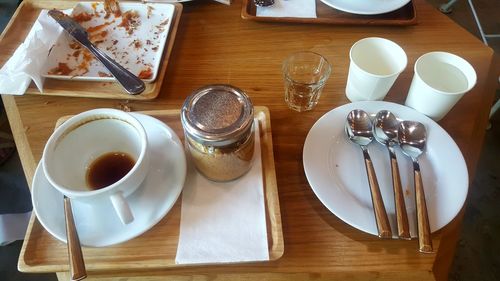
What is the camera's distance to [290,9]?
994mm

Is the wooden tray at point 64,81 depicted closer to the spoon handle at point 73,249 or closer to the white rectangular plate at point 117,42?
the white rectangular plate at point 117,42

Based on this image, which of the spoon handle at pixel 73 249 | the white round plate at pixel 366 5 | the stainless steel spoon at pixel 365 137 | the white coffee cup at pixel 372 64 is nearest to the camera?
the spoon handle at pixel 73 249

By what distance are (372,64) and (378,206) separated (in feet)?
1.11

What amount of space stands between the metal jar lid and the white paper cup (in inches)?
14.2

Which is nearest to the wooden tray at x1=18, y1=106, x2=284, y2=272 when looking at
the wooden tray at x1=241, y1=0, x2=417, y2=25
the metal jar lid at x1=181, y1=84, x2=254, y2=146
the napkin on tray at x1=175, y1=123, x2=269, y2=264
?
the napkin on tray at x1=175, y1=123, x2=269, y2=264

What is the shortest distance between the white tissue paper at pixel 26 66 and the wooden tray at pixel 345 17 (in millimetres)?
471

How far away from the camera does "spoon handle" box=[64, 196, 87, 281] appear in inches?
21.0

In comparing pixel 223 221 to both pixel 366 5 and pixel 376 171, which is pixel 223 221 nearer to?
pixel 376 171

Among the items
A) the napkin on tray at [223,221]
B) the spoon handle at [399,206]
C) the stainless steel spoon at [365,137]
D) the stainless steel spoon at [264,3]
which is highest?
the stainless steel spoon at [264,3]

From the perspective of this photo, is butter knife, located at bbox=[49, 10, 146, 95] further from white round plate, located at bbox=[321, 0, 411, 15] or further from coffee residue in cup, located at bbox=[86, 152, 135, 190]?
white round plate, located at bbox=[321, 0, 411, 15]

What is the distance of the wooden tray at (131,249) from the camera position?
61 cm

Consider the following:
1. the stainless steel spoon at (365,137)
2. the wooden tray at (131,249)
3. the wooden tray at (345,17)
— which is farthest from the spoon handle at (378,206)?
the wooden tray at (345,17)

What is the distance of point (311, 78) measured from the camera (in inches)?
34.9

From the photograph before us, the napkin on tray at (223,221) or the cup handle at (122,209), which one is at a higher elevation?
the cup handle at (122,209)
